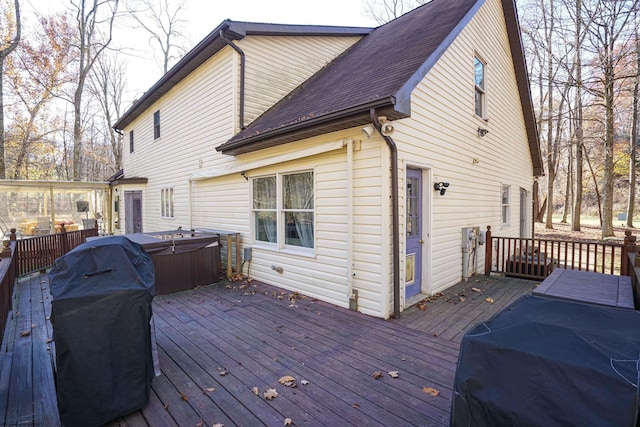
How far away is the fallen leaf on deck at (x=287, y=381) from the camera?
2.91m

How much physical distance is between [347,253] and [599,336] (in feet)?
11.6

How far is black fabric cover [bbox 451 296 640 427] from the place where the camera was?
1.18m

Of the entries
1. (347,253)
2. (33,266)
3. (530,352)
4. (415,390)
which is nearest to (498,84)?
(347,253)

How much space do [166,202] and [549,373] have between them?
36.7ft

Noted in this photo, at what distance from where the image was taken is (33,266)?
23.9ft

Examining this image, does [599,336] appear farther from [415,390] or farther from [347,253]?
[347,253]

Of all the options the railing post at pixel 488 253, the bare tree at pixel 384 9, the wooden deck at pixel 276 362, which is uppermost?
Result: the bare tree at pixel 384 9

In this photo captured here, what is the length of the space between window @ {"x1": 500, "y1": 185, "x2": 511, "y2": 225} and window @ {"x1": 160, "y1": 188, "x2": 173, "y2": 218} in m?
10.2

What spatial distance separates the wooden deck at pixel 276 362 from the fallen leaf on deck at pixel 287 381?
0.05 meters

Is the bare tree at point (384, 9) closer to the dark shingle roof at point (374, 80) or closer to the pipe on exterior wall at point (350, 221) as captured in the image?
the dark shingle roof at point (374, 80)

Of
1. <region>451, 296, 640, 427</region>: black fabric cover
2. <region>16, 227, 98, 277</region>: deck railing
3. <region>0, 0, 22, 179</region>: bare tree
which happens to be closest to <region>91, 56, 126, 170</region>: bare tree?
<region>0, 0, 22, 179</region>: bare tree

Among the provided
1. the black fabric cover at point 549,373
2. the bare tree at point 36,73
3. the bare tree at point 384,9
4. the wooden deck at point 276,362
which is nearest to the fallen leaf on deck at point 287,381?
the wooden deck at point 276,362

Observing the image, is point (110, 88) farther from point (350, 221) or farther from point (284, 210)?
point (350, 221)

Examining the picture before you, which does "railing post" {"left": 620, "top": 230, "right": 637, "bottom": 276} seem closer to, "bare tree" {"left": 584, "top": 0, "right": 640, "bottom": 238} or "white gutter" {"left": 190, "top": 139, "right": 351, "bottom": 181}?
"white gutter" {"left": 190, "top": 139, "right": 351, "bottom": 181}
